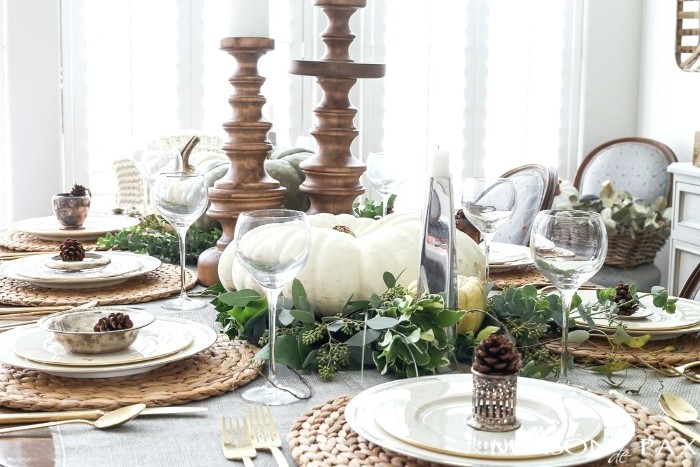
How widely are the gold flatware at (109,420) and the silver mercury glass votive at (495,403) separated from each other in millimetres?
329

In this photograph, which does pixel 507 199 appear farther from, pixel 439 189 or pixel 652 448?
pixel 652 448

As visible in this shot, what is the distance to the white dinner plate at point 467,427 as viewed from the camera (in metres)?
0.74

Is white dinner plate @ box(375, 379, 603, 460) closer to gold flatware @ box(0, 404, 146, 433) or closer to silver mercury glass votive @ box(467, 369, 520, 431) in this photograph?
silver mercury glass votive @ box(467, 369, 520, 431)

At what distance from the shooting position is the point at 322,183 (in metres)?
1.64

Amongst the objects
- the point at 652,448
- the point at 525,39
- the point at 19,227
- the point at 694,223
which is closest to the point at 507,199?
the point at 652,448

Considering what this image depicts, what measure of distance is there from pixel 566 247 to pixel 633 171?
3.28 metres

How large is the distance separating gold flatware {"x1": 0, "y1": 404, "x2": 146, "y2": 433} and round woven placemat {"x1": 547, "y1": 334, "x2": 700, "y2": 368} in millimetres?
519

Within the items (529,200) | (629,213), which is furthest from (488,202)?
(629,213)

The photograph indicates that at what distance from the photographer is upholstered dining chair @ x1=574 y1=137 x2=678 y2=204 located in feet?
13.3

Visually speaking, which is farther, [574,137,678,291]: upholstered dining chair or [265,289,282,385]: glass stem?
[574,137,678,291]: upholstered dining chair

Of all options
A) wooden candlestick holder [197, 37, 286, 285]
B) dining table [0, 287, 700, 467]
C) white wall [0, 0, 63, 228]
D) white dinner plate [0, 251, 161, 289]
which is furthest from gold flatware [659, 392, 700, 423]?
white wall [0, 0, 63, 228]

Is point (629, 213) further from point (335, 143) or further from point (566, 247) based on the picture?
Result: point (566, 247)

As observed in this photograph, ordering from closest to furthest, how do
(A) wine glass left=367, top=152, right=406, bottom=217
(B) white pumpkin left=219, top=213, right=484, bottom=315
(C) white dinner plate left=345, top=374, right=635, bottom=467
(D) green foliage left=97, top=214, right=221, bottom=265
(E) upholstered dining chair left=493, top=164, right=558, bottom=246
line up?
1. (C) white dinner plate left=345, top=374, right=635, bottom=467
2. (B) white pumpkin left=219, top=213, right=484, bottom=315
3. (D) green foliage left=97, top=214, right=221, bottom=265
4. (A) wine glass left=367, top=152, right=406, bottom=217
5. (E) upholstered dining chair left=493, top=164, right=558, bottom=246

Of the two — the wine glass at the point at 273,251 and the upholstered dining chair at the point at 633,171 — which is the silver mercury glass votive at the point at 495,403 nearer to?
the wine glass at the point at 273,251
